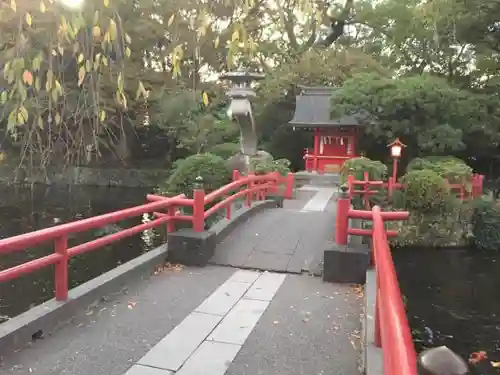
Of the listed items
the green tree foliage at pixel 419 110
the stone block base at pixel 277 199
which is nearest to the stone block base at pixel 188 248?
the stone block base at pixel 277 199

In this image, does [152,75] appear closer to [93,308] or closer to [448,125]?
[448,125]

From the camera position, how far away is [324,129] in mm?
25500

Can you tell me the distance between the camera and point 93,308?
16.4 ft

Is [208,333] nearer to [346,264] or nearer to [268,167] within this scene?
[346,264]

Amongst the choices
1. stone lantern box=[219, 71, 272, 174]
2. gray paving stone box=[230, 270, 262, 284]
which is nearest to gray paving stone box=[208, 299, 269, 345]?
gray paving stone box=[230, 270, 262, 284]

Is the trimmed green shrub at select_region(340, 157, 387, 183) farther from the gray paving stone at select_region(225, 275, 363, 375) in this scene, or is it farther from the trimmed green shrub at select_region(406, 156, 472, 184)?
the gray paving stone at select_region(225, 275, 363, 375)

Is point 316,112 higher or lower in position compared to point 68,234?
higher

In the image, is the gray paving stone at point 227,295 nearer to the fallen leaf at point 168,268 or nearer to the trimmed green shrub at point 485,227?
the fallen leaf at point 168,268

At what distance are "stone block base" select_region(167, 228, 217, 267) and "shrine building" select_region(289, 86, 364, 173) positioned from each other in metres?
18.5

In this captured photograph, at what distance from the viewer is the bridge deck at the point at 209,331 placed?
3891 mm

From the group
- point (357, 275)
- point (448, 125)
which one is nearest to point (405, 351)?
point (357, 275)

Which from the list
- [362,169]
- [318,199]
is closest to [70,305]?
[318,199]

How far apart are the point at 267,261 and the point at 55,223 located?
15650mm

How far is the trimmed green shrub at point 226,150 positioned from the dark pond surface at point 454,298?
1109 centimetres
